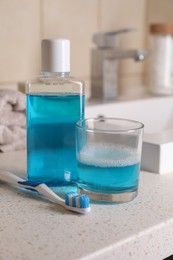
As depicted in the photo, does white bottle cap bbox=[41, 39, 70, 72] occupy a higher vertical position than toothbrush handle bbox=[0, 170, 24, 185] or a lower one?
higher

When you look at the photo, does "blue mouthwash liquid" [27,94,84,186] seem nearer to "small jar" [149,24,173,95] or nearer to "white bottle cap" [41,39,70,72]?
"white bottle cap" [41,39,70,72]

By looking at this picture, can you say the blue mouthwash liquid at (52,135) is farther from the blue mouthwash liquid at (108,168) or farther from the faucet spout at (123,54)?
the faucet spout at (123,54)

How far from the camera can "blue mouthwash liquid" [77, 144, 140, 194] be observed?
1.42 feet

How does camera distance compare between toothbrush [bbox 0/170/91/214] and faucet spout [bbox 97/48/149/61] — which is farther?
faucet spout [bbox 97/48/149/61]

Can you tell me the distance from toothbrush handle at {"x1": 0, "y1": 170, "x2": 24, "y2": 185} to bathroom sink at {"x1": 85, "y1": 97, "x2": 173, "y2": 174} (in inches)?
6.9

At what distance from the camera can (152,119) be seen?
3.39ft

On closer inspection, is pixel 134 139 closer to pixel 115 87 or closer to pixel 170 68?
Result: pixel 115 87

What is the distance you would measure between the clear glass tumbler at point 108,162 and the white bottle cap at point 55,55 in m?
0.07

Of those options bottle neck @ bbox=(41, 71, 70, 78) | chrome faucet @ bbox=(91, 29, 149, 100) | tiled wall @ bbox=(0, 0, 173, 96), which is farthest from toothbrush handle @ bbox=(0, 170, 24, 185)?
chrome faucet @ bbox=(91, 29, 149, 100)

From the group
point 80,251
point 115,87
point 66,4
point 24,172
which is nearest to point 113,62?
point 115,87

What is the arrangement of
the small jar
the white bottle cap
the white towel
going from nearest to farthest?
the white bottle cap < the white towel < the small jar

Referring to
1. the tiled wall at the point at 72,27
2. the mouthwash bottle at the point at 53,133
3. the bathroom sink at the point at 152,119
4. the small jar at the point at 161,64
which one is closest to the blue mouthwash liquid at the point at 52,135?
the mouthwash bottle at the point at 53,133

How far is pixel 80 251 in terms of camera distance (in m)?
0.34

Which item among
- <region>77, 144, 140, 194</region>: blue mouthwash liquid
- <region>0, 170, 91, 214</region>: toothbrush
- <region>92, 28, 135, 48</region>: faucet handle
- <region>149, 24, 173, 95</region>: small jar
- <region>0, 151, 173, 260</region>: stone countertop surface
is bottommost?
<region>0, 151, 173, 260</region>: stone countertop surface
